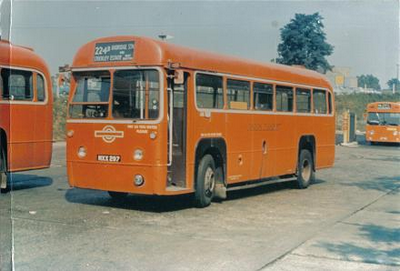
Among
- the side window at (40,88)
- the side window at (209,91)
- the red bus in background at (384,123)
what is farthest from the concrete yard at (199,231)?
the red bus in background at (384,123)

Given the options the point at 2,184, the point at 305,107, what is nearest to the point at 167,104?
the point at 2,184

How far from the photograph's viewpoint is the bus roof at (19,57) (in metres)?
13.0

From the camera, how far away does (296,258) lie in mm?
7367

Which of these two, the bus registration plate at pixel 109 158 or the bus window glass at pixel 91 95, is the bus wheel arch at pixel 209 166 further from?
the bus window glass at pixel 91 95

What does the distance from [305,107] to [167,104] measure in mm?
6022

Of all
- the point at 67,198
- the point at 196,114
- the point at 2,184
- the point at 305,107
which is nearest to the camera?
the point at 196,114

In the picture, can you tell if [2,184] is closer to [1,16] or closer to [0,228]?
[0,228]

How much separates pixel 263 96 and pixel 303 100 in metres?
2.25

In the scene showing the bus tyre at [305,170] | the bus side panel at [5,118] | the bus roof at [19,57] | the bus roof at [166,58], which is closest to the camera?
the bus roof at [166,58]

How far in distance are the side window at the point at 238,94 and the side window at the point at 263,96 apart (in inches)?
14.2

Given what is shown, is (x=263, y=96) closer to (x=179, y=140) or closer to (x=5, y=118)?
(x=179, y=140)

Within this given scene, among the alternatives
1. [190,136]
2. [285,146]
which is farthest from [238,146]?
[285,146]

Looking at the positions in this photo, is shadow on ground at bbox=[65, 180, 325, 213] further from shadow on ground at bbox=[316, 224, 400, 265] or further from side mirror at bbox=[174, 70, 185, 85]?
shadow on ground at bbox=[316, 224, 400, 265]

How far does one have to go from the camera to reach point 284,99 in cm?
1423
